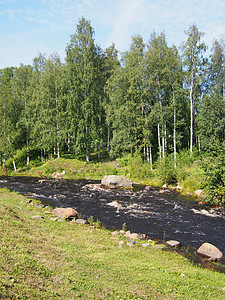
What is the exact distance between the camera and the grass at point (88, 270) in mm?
6383

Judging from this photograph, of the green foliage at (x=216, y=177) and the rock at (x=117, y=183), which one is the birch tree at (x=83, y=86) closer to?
the rock at (x=117, y=183)

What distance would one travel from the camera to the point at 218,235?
14367 millimetres

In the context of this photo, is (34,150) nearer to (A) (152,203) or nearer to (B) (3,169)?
(B) (3,169)

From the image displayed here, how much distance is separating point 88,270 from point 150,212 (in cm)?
1148

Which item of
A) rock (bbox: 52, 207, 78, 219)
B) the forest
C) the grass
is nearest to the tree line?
the forest

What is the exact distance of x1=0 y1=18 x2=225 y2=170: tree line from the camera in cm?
3738

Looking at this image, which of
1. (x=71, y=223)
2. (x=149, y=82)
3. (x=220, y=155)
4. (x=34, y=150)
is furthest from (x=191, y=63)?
(x=34, y=150)

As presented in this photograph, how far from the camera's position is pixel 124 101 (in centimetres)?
4262

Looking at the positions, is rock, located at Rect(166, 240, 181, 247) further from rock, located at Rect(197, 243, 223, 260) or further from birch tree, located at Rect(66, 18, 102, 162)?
birch tree, located at Rect(66, 18, 102, 162)

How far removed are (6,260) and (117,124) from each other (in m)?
→ 36.1

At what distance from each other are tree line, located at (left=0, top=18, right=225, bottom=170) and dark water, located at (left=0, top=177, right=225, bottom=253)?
14180 mm

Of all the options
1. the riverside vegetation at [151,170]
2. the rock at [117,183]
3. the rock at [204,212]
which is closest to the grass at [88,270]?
the rock at [204,212]

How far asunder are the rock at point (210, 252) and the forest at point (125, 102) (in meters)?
22.5

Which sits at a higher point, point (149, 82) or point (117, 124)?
point (149, 82)
